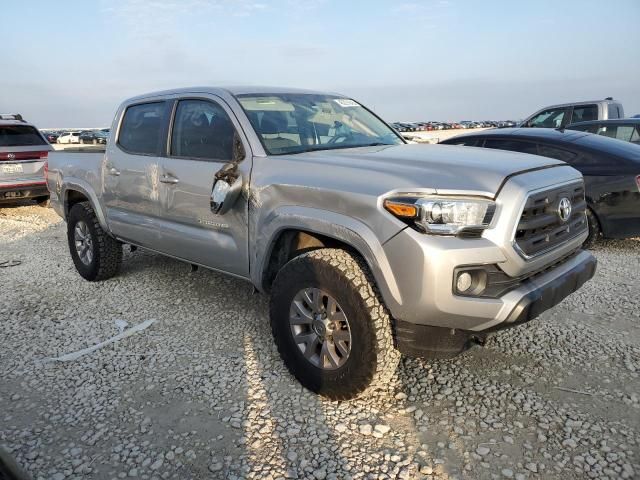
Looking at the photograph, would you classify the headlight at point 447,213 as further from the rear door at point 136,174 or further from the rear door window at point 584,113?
the rear door window at point 584,113

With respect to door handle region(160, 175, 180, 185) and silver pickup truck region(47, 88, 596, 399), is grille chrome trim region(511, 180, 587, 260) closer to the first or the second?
silver pickup truck region(47, 88, 596, 399)

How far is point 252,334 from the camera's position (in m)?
3.90

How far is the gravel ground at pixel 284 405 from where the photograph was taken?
8.03 ft

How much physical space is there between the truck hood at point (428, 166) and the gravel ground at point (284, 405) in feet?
4.25

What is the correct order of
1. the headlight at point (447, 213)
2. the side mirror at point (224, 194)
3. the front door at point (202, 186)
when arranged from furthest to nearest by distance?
1. the front door at point (202, 186)
2. the side mirror at point (224, 194)
3. the headlight at point (447, 213)

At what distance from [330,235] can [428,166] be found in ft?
2.14

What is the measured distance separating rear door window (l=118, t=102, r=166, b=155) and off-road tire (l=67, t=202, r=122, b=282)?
37.6 inches

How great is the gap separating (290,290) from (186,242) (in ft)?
4.21

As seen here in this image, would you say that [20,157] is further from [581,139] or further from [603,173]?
[603,173]

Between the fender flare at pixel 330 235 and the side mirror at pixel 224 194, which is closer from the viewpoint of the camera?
the fender flare at pixel 330 235

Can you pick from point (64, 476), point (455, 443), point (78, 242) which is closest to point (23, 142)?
point (78, 242)

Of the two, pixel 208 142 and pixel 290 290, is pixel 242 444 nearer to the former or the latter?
pixel 290 290

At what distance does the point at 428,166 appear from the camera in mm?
2727

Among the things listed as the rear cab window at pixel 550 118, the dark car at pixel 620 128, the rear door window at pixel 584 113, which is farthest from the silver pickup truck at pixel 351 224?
the rear door window at pixel 584 113
